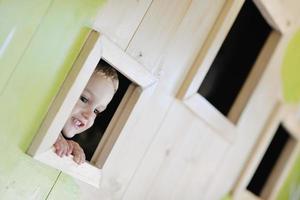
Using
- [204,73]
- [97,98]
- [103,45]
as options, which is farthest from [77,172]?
[204,73]

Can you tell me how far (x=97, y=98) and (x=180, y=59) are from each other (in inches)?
9.6

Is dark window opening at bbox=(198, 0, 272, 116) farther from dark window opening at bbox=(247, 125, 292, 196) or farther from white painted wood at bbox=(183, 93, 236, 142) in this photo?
dark window opening at bbox=(247, 125, 292, 196)

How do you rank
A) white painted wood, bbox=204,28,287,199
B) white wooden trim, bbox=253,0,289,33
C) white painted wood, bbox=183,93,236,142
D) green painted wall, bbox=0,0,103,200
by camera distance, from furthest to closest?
white painted wood, bbox=204,28,287,199 → white wooden trim, bbox=253,0,289,33 → white painted wood, bbox=183,93,236,142 → green painted wall, bbox=0,0,103,200

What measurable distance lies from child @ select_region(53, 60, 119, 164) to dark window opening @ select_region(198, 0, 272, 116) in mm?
361

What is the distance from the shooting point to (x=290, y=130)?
1.57m

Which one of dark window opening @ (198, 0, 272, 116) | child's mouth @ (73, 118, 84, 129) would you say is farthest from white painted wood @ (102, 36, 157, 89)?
dark window opening @ (198, 0, 272, 116)

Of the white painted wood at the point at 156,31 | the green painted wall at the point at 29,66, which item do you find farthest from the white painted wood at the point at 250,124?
the green painted wall at the point at 29,66

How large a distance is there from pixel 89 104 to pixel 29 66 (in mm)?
160

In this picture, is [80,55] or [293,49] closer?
[80,55]

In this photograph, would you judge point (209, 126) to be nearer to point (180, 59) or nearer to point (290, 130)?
point (180, 59)

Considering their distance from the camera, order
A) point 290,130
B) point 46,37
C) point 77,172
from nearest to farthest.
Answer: point 46,37, point 77,172, point 290,130

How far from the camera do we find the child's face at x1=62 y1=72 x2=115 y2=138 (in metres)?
0.82

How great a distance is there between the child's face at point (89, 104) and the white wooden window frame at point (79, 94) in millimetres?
44

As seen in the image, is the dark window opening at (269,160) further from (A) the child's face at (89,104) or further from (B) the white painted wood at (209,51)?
(A) the child's face at (89,104)
